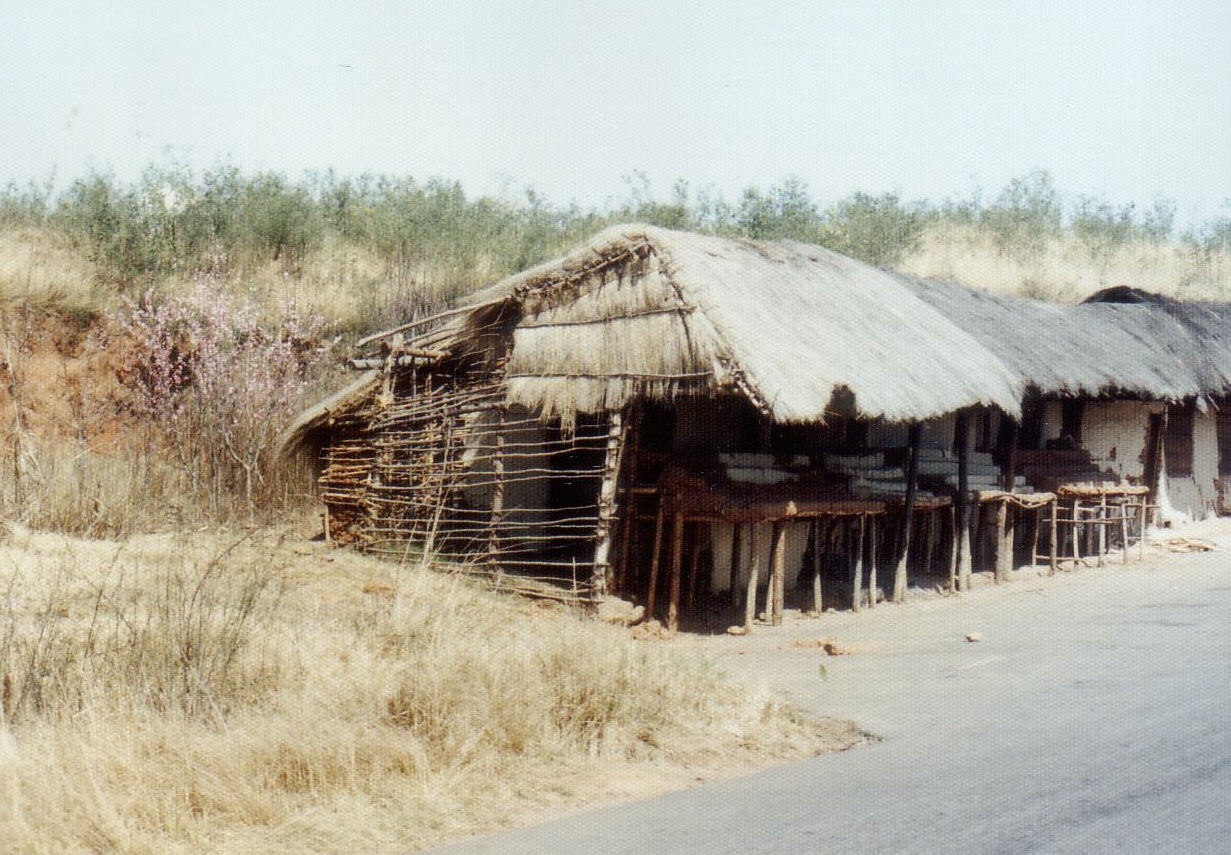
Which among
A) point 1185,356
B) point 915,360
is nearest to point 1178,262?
point 1185,356

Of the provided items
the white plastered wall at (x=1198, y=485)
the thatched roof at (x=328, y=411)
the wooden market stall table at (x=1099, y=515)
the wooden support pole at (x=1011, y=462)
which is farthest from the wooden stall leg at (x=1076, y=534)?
the thatched roof at (x=328, y=411)

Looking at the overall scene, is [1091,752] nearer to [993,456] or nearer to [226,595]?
[226,595]

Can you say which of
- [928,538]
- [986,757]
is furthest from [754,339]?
[928,538]

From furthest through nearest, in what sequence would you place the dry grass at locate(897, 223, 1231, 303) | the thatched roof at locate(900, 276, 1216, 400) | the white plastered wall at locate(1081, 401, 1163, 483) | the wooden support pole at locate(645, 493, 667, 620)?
the dry grass at locate(897, 223, 1231, 303) < the white plastered wall at locate(1081, 401, 1163, 483) < the thatched roof at locate(900, 276, 1216, 400) < the wooden support pole at locate(645, 493, 667, 620)

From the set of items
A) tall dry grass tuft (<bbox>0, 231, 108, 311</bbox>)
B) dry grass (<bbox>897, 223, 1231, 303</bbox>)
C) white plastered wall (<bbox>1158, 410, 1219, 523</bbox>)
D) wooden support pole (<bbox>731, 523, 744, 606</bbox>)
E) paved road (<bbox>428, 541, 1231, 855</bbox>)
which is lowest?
paved road (<bbox>428, 541, 1231, 855</bbox>)

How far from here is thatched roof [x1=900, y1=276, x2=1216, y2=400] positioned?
46.6 ft

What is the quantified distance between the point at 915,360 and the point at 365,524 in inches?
280

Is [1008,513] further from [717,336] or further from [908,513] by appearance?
[717,336]

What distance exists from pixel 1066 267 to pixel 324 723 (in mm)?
27723

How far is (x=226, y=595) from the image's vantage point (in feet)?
21.9

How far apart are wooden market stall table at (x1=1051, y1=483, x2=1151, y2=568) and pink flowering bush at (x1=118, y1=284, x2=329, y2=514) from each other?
10.8m

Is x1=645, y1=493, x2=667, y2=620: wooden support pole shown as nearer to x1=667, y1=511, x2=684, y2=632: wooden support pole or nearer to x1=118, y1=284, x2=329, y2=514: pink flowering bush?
x1=667, y1=511, x2=684, y2=632: wooden support pole

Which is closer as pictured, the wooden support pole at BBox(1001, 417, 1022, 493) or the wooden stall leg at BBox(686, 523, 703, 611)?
the wooden stall leg at BBox(686, 523, 703, 611)

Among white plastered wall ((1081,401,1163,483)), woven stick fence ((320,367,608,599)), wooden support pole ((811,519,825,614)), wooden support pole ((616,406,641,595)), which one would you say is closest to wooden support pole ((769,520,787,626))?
wooden support pole ((811,519,825,614))
